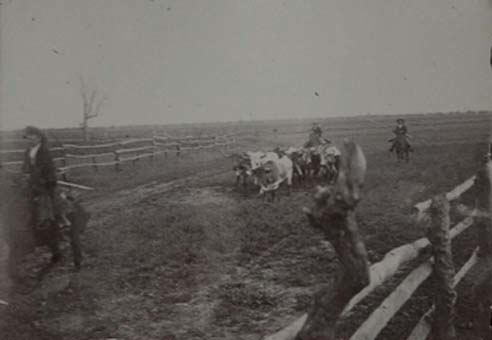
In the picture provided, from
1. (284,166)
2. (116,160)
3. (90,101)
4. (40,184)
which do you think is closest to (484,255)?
(40,184)

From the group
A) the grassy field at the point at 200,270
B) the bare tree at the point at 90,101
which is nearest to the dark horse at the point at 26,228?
the grassy field at the point at 200,270

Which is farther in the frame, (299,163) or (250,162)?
(299,163)

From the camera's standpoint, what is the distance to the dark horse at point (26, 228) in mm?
6621

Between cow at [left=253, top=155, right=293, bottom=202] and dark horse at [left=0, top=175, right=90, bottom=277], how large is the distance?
17.9 ft

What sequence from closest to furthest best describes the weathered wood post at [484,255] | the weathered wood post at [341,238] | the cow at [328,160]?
the weathered wood post at [341,238]
the weathered wood post at [484,255]
the cow at [328,160]

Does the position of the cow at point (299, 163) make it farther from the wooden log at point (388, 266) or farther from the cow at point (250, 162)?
the wooden log at point (388, 266)

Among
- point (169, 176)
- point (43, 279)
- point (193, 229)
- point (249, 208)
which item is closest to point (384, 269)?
point (43, 279)

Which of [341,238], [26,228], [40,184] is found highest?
[341,238]

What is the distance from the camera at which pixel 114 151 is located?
1903 cm

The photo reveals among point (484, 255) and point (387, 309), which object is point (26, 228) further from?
point (484, 255)

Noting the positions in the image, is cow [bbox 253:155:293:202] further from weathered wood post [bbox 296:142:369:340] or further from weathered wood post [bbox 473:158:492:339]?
weathered wood post [bbox 296:142:369:340]

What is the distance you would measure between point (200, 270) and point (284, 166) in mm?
6031

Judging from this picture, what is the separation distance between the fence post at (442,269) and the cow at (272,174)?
23.8ft

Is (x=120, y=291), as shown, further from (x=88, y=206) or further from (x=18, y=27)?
(x=88, y=206)
